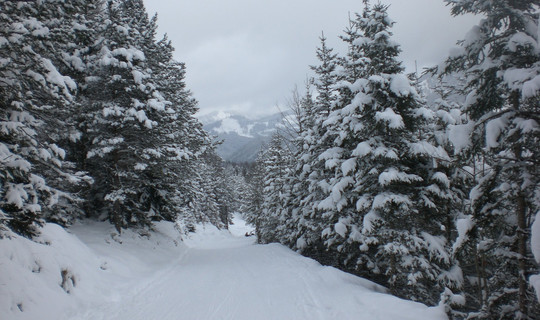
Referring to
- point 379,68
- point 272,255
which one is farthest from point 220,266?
point 379,68

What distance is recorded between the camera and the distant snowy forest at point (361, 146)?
4809mm

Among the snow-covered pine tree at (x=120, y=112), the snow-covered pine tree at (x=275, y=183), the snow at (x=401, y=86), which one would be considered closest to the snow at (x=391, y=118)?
the snow at (x=401, y=86)

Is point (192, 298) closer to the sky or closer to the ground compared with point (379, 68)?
closer to the ground

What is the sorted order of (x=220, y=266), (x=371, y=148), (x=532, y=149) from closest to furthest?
(x=532, y=149) < (x=371, y=148) < (x=220, y=266)

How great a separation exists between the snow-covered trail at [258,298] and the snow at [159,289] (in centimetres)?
2

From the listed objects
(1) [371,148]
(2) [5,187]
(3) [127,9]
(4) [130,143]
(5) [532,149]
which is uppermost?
(3) [127,9]

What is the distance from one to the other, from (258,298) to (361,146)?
18.5 ft

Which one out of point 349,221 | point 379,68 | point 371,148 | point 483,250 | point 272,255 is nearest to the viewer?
point 483,250

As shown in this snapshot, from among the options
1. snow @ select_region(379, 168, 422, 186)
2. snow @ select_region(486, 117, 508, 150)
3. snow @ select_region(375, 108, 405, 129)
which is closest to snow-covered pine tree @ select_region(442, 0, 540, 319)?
snow @ select_region(486, 117, 508, 150)

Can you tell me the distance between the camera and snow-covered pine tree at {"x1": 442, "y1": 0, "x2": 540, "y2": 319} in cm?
441

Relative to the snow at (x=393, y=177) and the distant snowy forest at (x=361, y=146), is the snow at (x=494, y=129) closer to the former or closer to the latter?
the distant snowy forest at (x=361, y=146)

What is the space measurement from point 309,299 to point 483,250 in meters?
4.70

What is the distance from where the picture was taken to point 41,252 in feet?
26.5

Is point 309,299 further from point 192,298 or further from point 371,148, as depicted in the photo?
point 371,148
